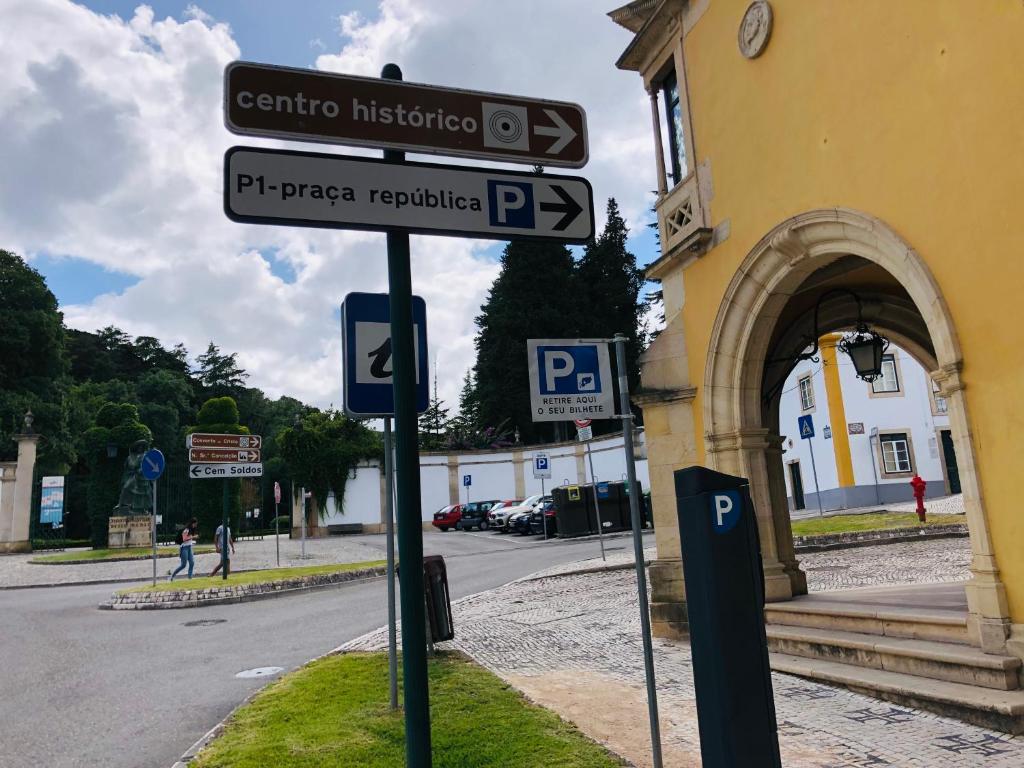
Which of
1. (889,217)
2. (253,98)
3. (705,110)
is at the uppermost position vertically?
(705,110)

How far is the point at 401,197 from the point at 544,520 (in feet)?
82.2

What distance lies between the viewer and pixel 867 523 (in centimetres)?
1806

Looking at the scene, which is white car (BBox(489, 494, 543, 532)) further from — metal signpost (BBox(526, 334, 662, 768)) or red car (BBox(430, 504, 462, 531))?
metal signpost (BBox(526, 334, 662, 768))

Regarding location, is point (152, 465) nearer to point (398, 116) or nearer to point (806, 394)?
point (398, 116)

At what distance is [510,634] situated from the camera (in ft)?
30.3

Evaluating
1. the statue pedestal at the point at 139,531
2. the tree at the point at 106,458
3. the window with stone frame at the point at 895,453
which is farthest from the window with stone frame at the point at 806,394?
the tree at the point at 106,458

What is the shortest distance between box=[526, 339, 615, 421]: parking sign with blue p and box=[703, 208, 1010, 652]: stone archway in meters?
2.82

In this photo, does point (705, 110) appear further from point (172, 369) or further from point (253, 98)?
point (172, 369)

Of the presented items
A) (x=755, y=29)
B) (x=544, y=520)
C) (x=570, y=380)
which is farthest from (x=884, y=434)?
(x=570, y=380)

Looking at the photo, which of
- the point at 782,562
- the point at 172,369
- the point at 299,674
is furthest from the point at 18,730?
the point at 172,369

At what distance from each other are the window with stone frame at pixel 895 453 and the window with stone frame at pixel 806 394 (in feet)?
10.2

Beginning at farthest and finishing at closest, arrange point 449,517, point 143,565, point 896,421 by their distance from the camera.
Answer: point 449,517 < point 896,421 < point 143,565

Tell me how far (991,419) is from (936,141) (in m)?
2.21

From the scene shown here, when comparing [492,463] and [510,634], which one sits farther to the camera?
[492,463]
